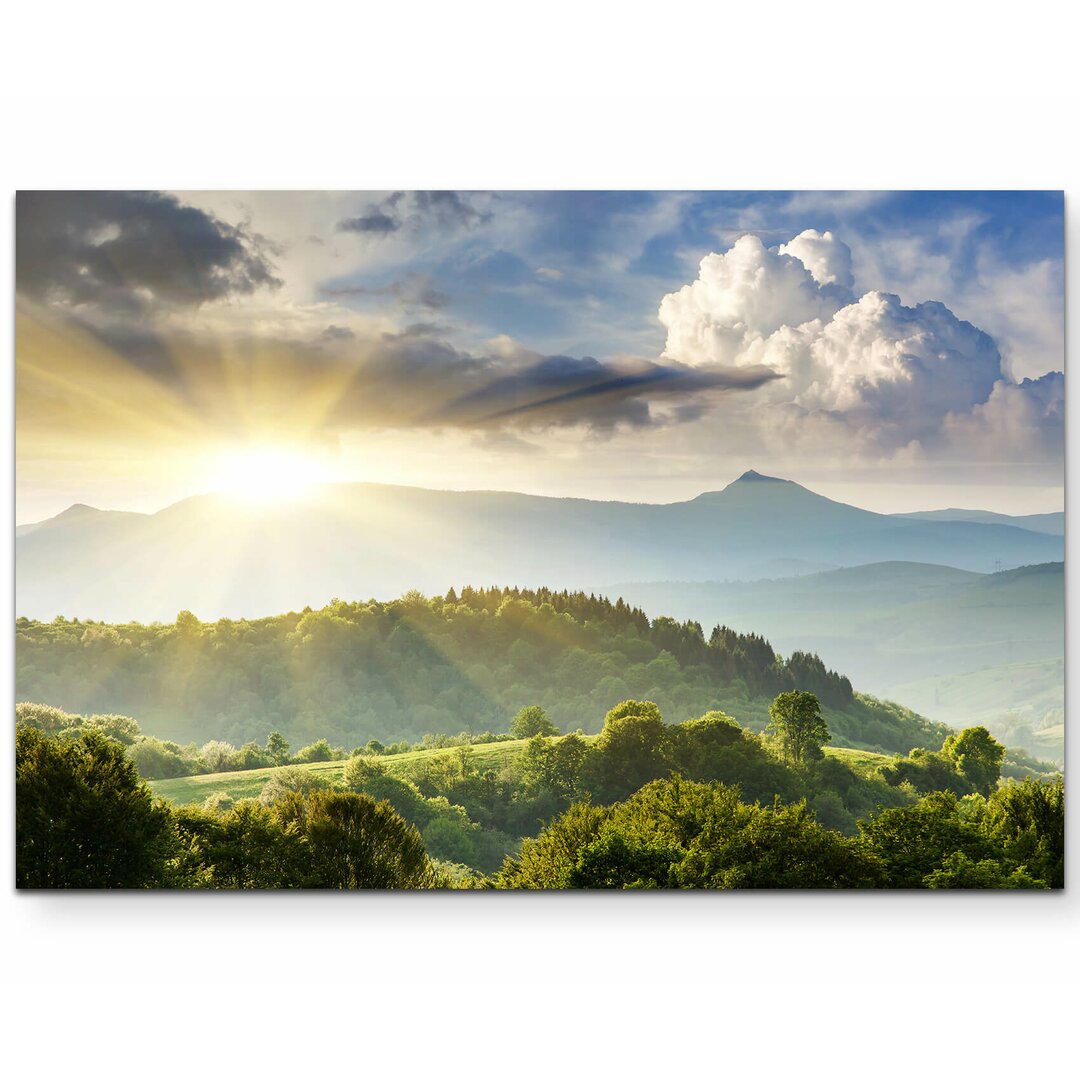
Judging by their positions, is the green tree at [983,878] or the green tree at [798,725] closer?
the green tree at [983,878]

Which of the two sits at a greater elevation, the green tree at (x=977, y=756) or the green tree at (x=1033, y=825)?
the green tree at (x=977, y=756)

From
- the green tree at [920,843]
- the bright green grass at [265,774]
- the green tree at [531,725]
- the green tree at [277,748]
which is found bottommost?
the green tree at [920,843]

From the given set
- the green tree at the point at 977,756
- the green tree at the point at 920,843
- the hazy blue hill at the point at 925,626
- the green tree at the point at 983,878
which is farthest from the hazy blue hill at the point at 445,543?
the green tree at the point at 983,878

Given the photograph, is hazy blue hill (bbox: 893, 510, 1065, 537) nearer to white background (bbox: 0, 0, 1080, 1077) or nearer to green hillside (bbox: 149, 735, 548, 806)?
green hillside (bbox: 149, 735, 548, 806)

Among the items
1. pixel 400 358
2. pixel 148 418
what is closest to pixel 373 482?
pixel 400 358

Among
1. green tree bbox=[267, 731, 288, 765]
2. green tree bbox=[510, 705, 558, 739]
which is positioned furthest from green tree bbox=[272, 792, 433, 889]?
green tree bbox=[510, 705, 558, 739]

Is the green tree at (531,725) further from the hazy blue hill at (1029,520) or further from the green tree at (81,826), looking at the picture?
the hazy blue hill at (1029,520)
